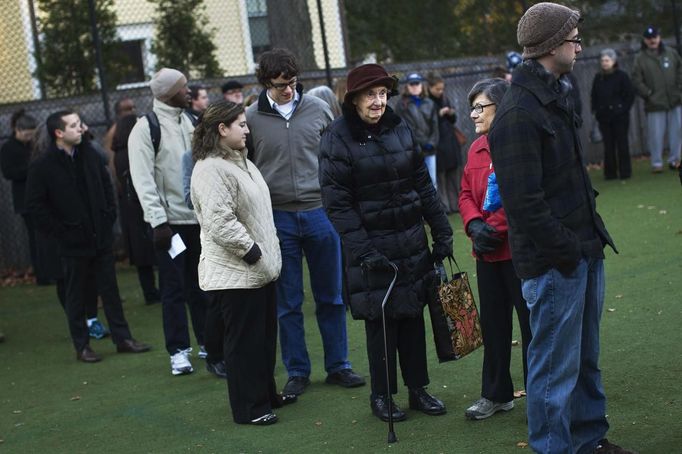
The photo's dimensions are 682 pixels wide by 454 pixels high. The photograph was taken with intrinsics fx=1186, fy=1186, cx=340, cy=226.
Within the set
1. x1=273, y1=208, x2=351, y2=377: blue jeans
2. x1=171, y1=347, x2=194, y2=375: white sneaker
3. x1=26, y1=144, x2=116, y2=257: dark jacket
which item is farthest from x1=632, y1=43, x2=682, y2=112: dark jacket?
x1=273, y1=208, x2=351, y2=377: blue jeans

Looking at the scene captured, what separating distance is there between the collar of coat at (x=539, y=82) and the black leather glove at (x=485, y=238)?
1.32 m

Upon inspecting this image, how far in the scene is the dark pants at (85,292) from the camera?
9.38 meters

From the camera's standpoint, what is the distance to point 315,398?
7.39 metres

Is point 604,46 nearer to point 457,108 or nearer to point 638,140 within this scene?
point 638,140

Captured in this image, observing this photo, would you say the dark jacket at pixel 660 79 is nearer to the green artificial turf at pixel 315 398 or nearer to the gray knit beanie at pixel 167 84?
the green artificial turf at pixel 315 398

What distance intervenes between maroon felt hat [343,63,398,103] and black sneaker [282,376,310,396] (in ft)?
6.50

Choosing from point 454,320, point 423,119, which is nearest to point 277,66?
point 454,320

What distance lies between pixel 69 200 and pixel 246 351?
2932mm

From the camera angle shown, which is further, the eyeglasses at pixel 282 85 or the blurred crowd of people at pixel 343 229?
the eyeglasses at pixel 282 85

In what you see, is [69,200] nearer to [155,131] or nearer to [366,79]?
[155,131]

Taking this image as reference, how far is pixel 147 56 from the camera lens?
1606 centimetres

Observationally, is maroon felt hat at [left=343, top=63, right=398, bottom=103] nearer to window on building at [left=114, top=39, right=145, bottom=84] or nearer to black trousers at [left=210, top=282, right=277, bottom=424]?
black trousers at [left=210, top=282, right=277, bottom=424]

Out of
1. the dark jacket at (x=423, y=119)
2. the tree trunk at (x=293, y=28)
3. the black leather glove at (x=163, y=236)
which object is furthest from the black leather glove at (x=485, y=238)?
the tree trunk at (x=293, y=28)

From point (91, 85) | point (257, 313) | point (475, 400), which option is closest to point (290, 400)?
point (257, 313)
